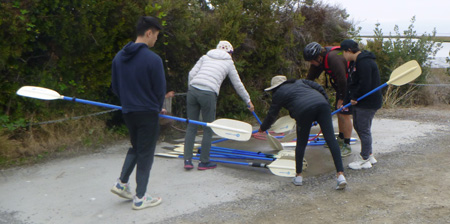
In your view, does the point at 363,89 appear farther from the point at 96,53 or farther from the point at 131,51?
the point at 96,53

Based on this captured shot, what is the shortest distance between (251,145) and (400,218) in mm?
3474

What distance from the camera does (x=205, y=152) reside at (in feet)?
20.2

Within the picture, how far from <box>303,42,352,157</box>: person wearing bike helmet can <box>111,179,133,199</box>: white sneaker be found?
3052 mm

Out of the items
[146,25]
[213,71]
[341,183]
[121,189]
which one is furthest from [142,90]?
[341,183]

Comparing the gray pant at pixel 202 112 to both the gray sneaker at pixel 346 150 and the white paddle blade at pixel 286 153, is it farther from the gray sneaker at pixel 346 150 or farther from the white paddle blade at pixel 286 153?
the gray sneaker at pixel 346 150

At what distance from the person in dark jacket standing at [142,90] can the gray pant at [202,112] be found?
1.36m

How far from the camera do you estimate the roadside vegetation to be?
637 cm

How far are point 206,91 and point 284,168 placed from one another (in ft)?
4.54

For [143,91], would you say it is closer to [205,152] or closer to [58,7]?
[205,152]

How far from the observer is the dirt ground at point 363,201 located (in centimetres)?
454

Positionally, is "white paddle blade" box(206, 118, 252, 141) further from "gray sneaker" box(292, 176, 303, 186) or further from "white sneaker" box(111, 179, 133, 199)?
"white sneaker" box(111, 179, 133, 199)

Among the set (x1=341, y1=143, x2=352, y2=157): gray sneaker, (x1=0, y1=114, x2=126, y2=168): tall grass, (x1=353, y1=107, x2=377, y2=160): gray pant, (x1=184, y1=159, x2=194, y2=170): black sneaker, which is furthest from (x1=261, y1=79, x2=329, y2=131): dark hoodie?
(x1=0, y1=114, x2=126, y2=168): tall grass

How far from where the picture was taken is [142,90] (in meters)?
4.52

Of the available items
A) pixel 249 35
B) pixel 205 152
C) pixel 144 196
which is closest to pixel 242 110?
pixel 249 35
